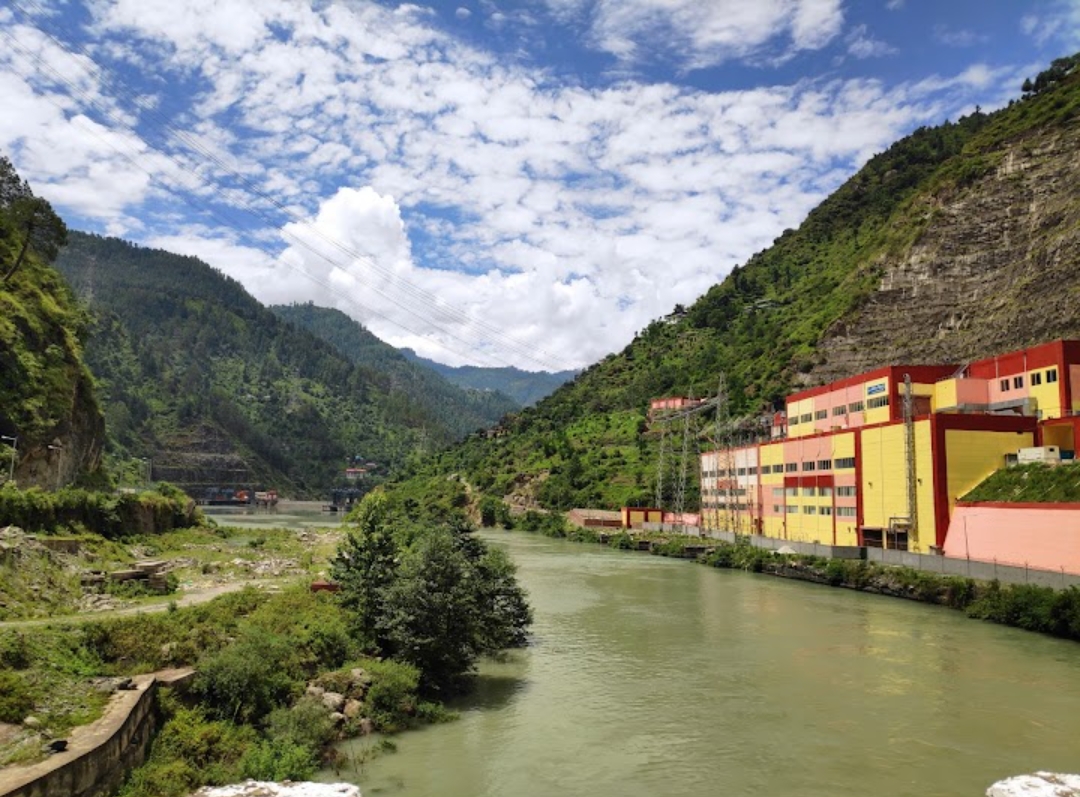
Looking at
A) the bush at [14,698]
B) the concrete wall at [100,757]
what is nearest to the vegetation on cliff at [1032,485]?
the concrete wall at [100,757]

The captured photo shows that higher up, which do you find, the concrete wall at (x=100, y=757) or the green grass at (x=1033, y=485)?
the green grass at (x=1033, y=485)

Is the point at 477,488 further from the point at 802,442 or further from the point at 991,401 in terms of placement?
the point at 991,401

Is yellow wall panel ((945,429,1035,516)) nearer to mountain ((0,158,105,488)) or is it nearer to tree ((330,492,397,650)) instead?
tree ((330,492,397,650))

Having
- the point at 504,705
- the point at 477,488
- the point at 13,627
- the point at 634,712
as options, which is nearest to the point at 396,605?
the point at 504,705

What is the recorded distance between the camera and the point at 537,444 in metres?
140

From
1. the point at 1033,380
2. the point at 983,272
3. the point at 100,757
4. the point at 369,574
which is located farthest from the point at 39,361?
the point at 983,272

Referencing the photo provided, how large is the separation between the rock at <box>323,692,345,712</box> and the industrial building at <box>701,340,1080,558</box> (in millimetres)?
39108

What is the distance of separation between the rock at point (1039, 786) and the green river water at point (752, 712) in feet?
3.57

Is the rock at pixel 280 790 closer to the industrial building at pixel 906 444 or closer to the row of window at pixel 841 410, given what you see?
the industrial building at pixel 906 444

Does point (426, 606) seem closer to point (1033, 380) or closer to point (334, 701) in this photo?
point (334, 701)

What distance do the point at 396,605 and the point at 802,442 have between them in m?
47.4

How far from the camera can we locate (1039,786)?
16547mm

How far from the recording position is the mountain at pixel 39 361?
50781 millimetres

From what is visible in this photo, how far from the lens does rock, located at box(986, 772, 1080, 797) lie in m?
16.2
